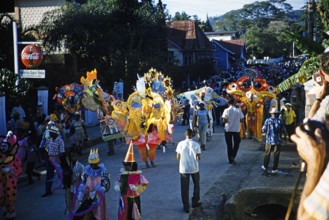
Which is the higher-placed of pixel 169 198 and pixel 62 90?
pixel 62 90

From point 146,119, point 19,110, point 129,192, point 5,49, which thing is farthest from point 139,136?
point 5,49

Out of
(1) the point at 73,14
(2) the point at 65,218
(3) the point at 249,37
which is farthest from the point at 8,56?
(3) the point at 249,37

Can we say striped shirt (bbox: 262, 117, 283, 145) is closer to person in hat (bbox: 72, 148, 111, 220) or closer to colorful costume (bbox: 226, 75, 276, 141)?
colorful costume (bbox: 226, 75, 276, 141)

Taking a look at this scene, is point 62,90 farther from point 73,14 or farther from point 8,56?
point 73,14

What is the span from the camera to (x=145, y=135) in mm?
11164

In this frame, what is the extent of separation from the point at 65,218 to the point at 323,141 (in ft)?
21.6

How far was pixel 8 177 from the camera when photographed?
7.82 metres

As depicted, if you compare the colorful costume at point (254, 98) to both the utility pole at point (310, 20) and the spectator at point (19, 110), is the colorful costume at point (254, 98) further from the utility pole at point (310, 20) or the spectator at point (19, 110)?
the spectator at point (19, 110)

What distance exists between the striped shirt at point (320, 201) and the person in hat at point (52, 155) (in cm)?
796

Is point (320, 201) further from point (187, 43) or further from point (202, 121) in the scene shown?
point (187, 43)

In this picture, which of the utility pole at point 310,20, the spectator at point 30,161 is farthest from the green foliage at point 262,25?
the spectator at point 30,161

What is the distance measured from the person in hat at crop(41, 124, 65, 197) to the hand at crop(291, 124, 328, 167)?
784 centimetres

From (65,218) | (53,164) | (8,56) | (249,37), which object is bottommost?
(65,218)

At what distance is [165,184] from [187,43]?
33277 millimetres
